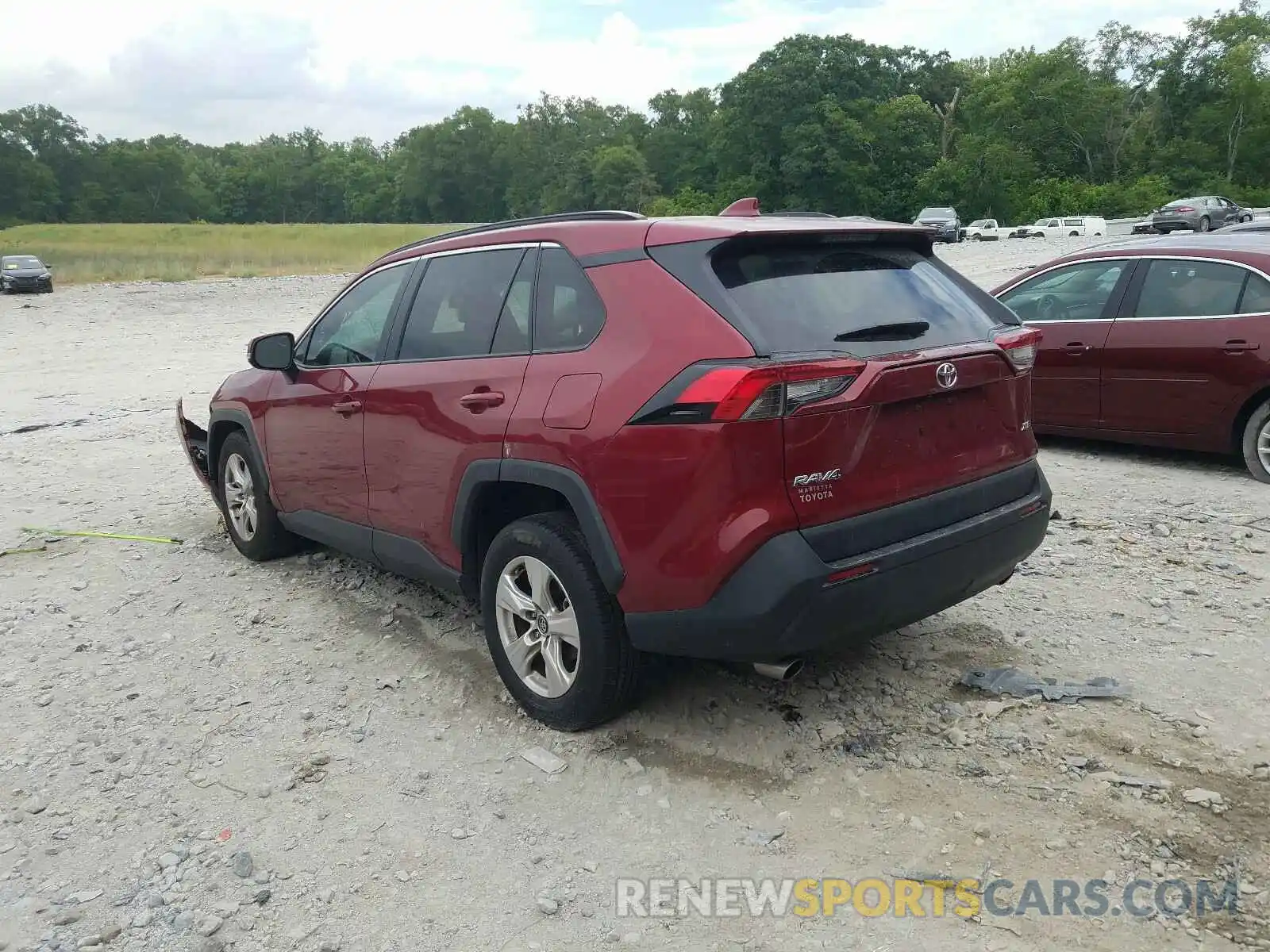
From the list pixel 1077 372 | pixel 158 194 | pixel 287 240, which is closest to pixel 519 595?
pixel 1077 372

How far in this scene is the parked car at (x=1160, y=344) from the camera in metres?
6.77

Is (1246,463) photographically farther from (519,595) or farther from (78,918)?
(78,918)

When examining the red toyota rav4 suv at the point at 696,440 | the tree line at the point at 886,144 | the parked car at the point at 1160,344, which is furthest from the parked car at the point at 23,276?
the tree line at the point at 886,144

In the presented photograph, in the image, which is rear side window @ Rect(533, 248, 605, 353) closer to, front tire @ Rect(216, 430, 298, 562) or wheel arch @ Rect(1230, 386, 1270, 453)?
front tire @ Rect(216, 430, 298, 562)

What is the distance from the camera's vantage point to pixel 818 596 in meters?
3.07

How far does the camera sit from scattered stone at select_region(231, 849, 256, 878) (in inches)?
120

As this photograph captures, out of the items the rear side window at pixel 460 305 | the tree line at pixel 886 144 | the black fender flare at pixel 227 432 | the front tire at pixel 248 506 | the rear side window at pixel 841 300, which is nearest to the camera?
the rear side window at pixel 841 300

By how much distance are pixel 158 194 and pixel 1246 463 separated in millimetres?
121706

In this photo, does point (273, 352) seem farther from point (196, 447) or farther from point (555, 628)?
point (555, 628)

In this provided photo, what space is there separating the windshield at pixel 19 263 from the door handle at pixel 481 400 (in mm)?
36123

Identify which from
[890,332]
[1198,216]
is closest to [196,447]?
[890,332]

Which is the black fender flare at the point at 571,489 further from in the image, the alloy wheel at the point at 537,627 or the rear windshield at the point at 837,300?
the rear windshield at the point at 837,300

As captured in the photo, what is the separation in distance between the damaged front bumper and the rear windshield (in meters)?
4.28

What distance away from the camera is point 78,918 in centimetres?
290
